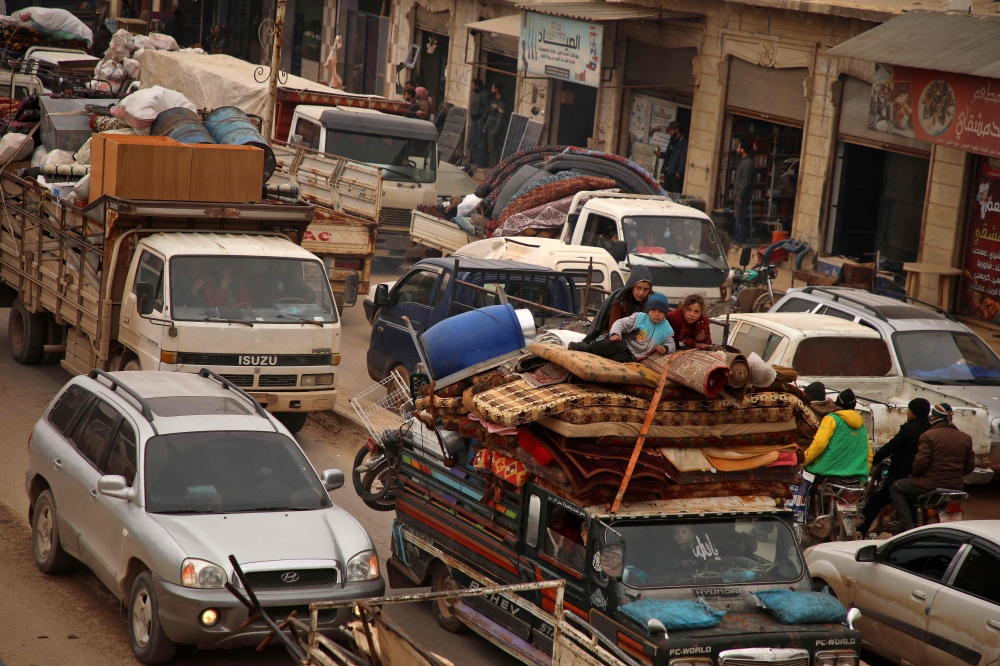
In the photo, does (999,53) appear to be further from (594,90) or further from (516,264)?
(594,90)

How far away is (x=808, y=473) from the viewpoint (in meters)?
10.5

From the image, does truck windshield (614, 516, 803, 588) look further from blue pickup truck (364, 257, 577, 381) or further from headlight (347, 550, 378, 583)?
blue pickup truck (364, 257, 577, 381)

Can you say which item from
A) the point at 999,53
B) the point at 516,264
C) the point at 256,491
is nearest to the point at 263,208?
the point at 516,264

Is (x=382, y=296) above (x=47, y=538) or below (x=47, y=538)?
above

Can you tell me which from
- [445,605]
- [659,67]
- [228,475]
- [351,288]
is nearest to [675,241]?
[351,288]

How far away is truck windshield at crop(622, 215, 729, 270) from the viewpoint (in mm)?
16922

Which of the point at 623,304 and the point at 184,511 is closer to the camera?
the point at 184,511

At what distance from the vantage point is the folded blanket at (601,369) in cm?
713

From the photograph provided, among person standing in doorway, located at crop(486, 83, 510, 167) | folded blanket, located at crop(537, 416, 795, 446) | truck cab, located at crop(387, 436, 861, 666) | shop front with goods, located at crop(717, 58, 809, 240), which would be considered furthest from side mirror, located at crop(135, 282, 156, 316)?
person standing in doorway, located at crop(486, 83, 510, 167)

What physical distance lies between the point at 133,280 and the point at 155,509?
496 centimetres

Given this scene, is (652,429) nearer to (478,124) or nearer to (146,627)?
(146,627)

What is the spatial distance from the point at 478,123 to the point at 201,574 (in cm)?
2476

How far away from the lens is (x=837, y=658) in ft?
21.5

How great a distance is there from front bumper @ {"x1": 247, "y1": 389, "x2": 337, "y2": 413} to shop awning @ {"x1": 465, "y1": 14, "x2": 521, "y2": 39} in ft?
60.0
